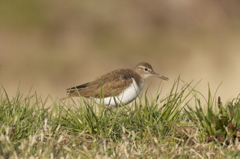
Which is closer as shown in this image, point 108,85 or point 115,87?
point 115,87

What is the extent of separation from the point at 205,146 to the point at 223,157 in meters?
0.48

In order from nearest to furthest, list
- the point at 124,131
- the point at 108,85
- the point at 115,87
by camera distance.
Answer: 1. the point at 124,131
2. the point at 115,87
3. the point at 108,85

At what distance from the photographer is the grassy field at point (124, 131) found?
21.9 ft

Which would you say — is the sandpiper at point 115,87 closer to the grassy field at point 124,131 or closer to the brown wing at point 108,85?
the brown wing at point 108,85

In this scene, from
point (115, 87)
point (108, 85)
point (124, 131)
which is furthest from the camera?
point (108, 85)

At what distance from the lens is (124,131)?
23.6 ft

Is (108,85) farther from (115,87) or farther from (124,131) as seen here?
(124,131)

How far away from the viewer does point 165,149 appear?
689cm

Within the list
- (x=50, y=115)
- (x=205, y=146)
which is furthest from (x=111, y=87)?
(x=205, y=146)

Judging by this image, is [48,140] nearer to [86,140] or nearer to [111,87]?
[86,140]

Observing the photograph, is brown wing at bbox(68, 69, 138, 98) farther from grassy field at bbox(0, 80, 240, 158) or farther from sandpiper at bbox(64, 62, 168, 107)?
grassy field at bbox(0, 80, 240, 158)

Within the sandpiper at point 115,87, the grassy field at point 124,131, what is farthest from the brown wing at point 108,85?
the grassy field at point 124,131

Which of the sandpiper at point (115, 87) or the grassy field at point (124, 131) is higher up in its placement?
the sandpiper at point (115, 87)

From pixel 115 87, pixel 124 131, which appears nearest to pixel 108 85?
pixel 115 87
